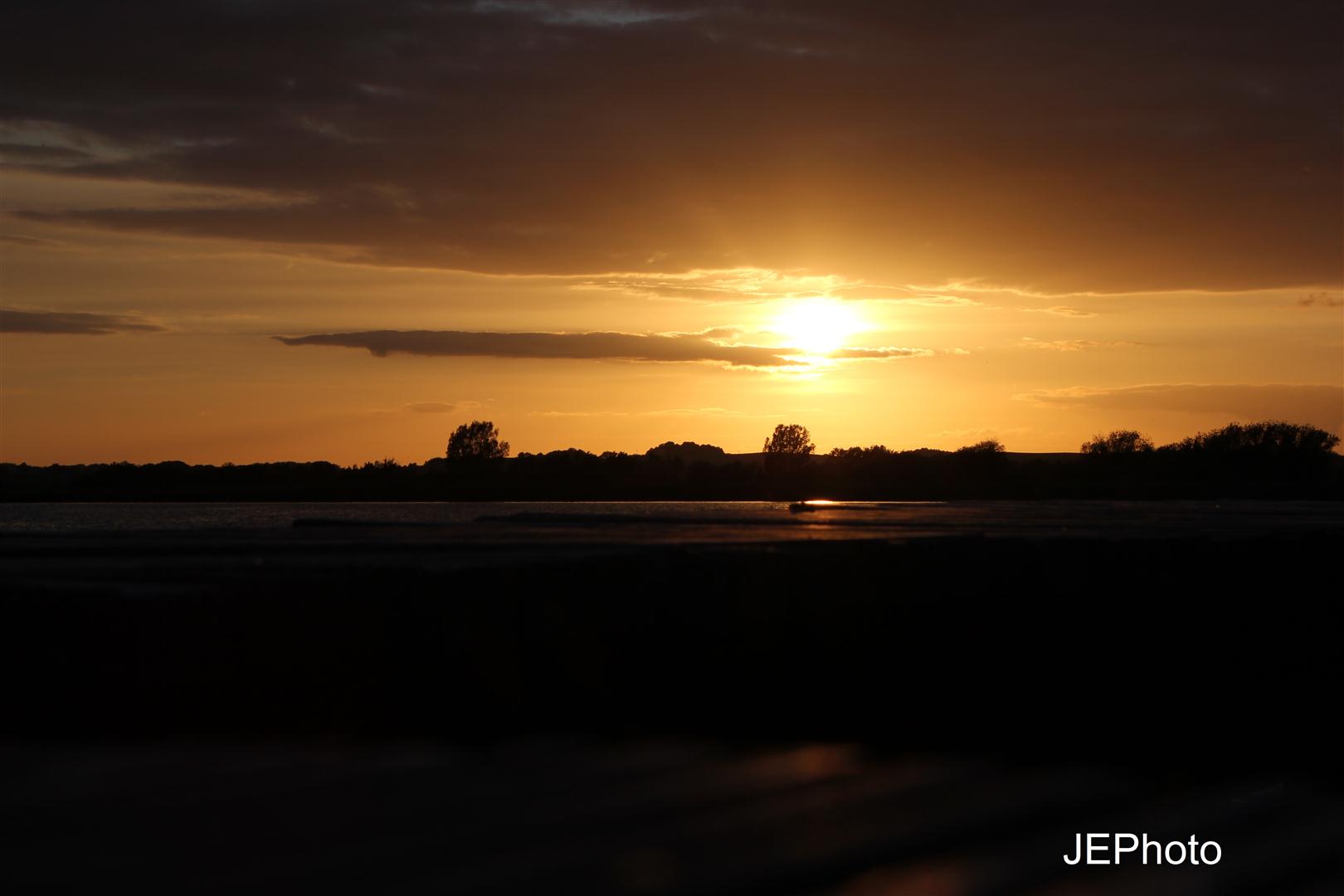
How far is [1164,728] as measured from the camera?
1165 cm

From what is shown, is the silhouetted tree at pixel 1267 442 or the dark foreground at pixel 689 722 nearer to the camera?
the dark foreground at pixel 689 722

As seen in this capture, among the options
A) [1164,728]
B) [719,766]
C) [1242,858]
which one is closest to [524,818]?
[719,766]

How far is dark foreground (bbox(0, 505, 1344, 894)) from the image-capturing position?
771 cm

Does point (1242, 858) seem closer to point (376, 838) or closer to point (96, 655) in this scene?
point (376, 838)

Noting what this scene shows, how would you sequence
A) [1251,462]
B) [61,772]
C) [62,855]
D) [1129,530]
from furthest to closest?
[1251,462] → [1129,530] → [61,772] → [62,855]

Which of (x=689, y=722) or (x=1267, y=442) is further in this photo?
(x=1267, y=442)

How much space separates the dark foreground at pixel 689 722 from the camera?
7.71 meters

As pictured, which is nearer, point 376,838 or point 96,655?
point 376,838

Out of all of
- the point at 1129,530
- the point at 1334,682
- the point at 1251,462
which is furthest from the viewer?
the point at 1251,462

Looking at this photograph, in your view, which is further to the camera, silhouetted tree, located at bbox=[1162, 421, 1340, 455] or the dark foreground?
silhouetted tree, located at bbox=[1162, 421, 1340, 455]

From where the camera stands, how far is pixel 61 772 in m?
9.60

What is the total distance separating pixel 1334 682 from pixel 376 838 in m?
10.1

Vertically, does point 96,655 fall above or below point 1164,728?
above

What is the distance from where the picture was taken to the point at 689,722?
11594 millimetres
